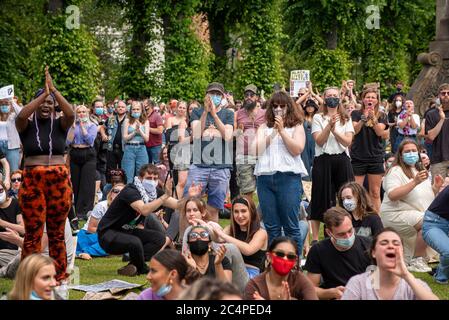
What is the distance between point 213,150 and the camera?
13570 mm

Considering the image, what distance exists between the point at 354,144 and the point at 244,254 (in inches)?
187

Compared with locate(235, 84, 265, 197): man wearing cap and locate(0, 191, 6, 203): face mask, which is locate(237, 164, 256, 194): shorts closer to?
locate(235, 84, 265, 197): man wearing cap

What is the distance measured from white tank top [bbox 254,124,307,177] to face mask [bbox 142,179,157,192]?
5.10 feet

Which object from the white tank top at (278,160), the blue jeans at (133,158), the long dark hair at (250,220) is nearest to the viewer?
the long dark hair at (250,220)

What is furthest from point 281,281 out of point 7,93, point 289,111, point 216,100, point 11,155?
point 11,155

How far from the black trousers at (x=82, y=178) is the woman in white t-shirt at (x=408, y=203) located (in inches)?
244

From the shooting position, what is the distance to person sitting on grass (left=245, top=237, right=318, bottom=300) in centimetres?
830

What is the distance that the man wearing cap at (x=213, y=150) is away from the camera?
13.3 m

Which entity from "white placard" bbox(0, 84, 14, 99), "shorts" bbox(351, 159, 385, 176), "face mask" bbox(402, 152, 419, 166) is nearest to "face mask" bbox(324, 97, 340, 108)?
"face mask" bbox(402, 152, 419, 166)

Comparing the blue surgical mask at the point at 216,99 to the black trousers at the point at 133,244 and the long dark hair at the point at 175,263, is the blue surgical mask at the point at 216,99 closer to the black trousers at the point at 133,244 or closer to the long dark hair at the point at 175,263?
the black trousers at the point at 133,244

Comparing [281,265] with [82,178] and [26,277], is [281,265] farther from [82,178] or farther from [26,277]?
[82,178]

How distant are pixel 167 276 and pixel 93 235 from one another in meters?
6.04

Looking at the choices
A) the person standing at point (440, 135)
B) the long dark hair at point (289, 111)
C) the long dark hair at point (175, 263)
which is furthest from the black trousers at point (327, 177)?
the long dark hair at point (175, 263)
